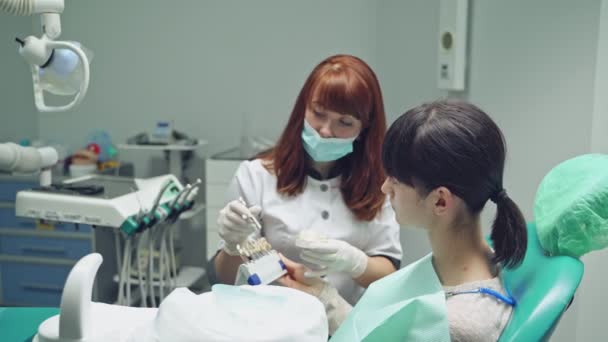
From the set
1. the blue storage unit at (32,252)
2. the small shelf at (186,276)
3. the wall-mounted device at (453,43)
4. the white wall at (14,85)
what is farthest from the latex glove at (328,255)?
the white wall at (14,85)

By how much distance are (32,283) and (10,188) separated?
0.54 m

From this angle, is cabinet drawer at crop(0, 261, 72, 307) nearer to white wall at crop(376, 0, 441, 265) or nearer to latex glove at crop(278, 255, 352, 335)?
white wall at crop(376, 0, 441, 265)

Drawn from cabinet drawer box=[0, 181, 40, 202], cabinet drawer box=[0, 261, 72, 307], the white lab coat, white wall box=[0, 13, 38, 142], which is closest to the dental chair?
the white lab coat

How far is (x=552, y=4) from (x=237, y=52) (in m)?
2.09

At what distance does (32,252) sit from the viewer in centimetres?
322

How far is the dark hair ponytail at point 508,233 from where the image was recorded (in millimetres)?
1033

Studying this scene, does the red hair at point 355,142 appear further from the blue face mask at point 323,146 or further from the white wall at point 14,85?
the white wall at point 14,85

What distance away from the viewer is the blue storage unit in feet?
10.3

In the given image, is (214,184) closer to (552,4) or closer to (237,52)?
(237,52)

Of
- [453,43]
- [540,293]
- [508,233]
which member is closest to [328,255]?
[508,233]

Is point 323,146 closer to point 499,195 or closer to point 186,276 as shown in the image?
point 499,195

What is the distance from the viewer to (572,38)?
1723mm

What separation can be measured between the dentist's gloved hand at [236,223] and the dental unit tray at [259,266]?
56 mm

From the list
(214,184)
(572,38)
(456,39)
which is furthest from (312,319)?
(214,184)
